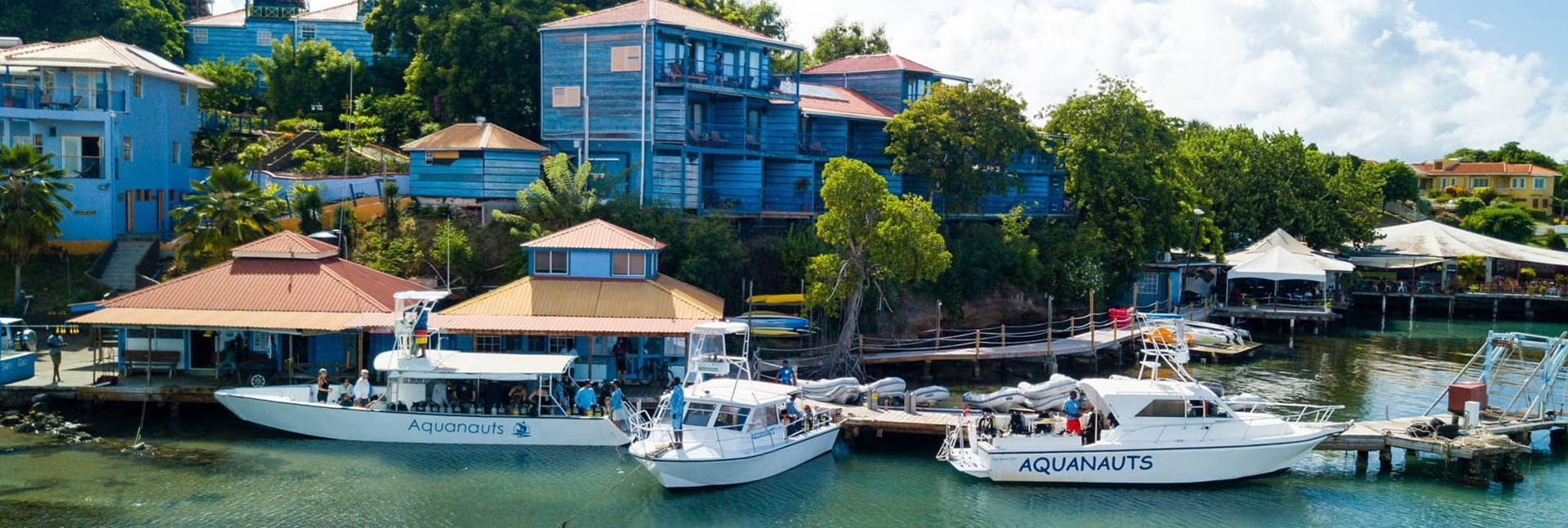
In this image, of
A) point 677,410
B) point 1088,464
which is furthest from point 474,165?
point 1088,464

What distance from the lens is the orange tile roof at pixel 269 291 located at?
35719 millimetres

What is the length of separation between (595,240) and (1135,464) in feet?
57.7

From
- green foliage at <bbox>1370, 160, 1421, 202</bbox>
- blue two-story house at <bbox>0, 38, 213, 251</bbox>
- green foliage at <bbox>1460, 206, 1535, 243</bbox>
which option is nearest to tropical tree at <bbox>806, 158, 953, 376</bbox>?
blue two-story house at <bbox>0, 38, 213, 251</bbox>

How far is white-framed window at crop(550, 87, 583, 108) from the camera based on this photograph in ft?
162

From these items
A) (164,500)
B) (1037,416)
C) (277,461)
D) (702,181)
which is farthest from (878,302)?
(164,500)

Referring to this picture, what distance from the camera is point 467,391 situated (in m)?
32.8

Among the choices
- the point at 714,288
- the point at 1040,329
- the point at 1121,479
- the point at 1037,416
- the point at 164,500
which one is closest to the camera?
the point at 164,500

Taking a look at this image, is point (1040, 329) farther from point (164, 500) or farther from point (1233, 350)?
point (164, 500)

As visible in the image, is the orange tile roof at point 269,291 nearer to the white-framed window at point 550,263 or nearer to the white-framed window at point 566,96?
the white-framed window at point 550,263

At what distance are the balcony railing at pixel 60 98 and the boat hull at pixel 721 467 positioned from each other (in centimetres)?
2981

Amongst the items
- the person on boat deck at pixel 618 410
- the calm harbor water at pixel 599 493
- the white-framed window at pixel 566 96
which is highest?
the white-framed window at pixel 566 96

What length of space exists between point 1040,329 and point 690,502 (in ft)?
79.9

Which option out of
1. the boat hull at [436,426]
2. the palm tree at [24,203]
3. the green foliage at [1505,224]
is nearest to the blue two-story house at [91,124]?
the palm tree at [24,203]

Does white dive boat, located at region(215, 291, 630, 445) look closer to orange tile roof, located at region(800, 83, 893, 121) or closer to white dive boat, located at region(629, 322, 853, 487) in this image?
white dive boat, located at region(629, 322, 853, 487)
